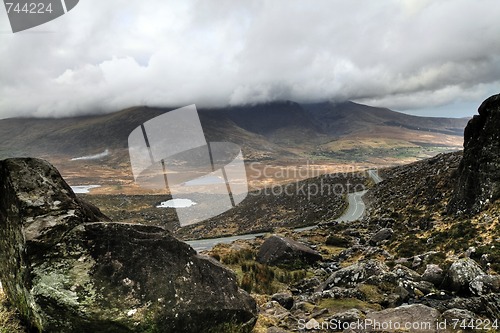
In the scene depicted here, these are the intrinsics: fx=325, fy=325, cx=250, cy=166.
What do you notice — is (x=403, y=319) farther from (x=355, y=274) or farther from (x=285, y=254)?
(x=285, y=254)

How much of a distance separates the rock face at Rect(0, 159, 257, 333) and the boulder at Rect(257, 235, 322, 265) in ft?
48.8

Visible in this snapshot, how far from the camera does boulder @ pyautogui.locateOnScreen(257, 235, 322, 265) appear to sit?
22688mm

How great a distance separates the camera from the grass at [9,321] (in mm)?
6812

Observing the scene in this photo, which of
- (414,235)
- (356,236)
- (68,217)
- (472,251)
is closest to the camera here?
(68,217)

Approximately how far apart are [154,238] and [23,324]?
3.24 metres

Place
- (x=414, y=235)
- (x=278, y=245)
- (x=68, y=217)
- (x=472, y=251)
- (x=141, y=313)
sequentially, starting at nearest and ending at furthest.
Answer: (x=141, y=313), (x=68, y=217), (x=472, y=251), (x=278, y=245), (x=414, y=235)

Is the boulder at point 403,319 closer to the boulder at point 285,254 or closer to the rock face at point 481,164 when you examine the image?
the boulder at point 285,254

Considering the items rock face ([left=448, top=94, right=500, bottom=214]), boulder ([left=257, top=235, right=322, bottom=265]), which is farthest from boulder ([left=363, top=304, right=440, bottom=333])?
rock face ([left=448, top=94, right=500, bottom=214])

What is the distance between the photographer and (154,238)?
7.71 m

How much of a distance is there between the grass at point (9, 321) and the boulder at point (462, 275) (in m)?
13.2

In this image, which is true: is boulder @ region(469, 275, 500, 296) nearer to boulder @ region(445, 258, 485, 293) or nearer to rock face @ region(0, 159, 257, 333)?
boulder @ region(445, 258, 485, 293)

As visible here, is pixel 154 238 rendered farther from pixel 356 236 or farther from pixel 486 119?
pixel 356 236

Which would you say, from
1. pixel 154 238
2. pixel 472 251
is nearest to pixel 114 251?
pixel 154 238

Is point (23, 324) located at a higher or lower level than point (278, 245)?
higher
